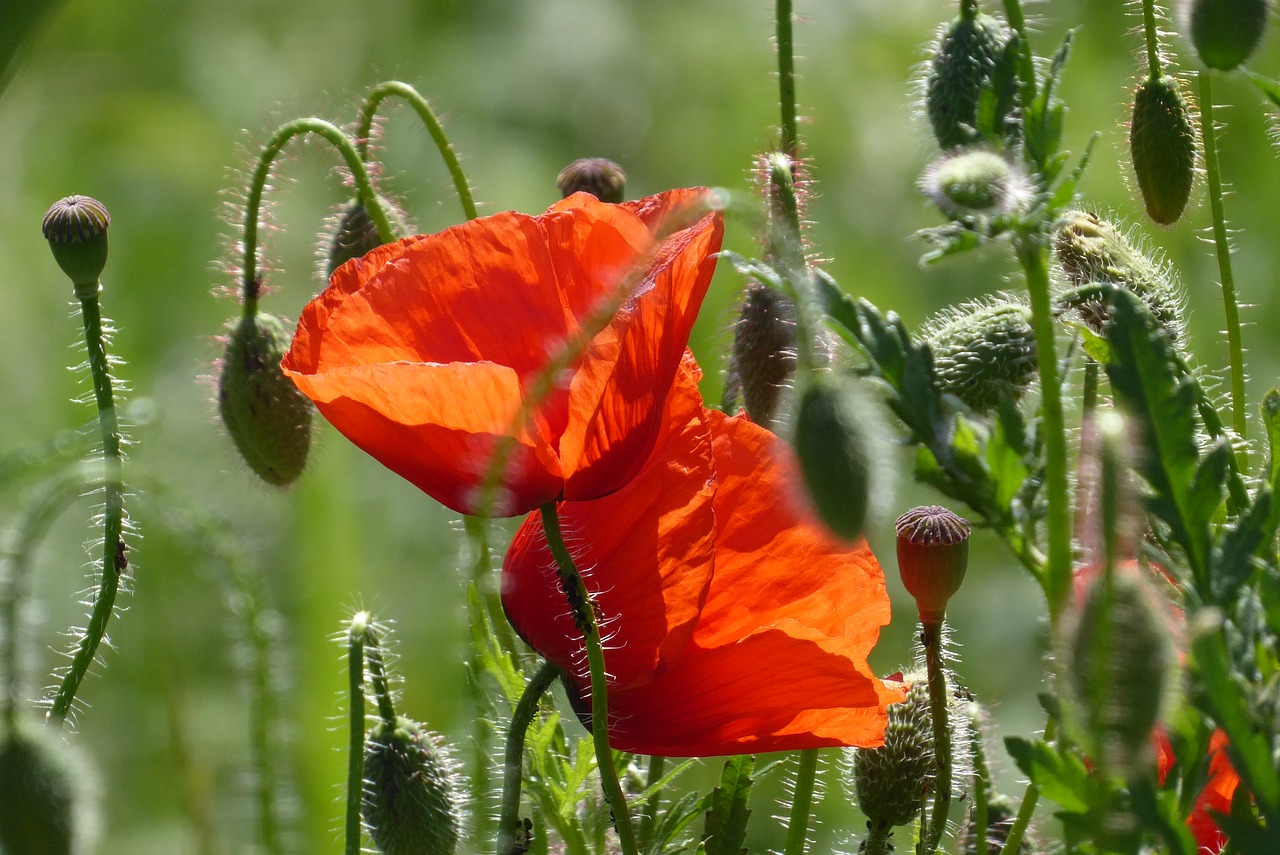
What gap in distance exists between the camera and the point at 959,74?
2.26 feet

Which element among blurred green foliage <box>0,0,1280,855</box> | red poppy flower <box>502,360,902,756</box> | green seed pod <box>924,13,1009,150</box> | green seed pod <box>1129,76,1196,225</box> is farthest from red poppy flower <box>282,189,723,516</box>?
blurred green foliage <box>0,0,1280,855</box>

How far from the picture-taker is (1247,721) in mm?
498

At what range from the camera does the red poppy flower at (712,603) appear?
62 centimetres

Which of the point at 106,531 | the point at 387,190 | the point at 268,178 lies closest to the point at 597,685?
the point at 106,531

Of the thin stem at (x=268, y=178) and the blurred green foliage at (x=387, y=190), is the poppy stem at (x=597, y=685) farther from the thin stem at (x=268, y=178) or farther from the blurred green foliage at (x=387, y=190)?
the blurred green foliage at (x=387, y=190)

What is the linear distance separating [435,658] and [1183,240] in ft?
3.86

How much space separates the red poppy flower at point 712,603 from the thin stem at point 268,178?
0.19m

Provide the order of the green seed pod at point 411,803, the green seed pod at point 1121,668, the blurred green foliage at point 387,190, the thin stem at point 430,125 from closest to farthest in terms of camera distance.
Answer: the green seed pod at point 1121,668
the green seed pod at point 411,803
the thin stem at point 430,125
the blurred green foliage at point 387,190

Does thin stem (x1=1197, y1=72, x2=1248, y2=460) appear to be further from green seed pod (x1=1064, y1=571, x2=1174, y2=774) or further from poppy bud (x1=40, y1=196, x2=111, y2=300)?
poppy bud (x1=40, y1=196, x2=111, y2=300)

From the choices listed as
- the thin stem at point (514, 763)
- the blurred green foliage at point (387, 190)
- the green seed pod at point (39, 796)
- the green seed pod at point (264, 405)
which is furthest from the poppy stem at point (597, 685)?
the blurred green foliage at point (387, 190)

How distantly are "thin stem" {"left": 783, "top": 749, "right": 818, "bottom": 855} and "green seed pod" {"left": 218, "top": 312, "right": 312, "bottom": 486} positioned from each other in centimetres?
32

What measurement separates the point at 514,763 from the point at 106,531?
23 centimetres

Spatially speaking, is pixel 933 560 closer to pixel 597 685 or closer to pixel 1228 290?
pixel 597 685

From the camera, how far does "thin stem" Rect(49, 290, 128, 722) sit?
25.4 inches
